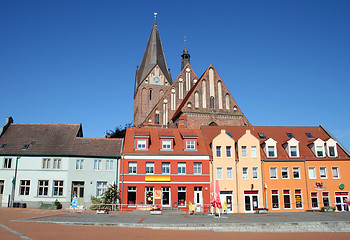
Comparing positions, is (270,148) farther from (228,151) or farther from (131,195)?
(131,195)

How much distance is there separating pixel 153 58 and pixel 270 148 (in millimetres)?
45440

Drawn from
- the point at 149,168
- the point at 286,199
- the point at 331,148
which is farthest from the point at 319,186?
the point at 149,168

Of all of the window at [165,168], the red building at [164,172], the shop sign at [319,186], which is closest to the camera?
the red building at [164,172]

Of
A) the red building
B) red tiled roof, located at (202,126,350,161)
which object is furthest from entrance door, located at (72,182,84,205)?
red tiled roof, located at (202,126,350,161)

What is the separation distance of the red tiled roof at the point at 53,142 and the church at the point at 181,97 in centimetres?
1403

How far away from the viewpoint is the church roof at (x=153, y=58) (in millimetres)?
74000

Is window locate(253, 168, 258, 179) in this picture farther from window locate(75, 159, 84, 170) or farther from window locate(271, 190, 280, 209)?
window locate(75, 159, 84, 170)

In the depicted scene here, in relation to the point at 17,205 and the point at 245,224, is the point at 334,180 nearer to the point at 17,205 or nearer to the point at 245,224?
the point at 245,224

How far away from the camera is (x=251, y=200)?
107 feet

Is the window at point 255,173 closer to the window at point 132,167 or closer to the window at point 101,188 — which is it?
the window at point 132,167

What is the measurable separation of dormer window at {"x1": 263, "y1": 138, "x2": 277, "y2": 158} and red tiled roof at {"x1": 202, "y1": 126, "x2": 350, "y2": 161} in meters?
0.43

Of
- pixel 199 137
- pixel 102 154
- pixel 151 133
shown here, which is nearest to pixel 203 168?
pixel 199 137

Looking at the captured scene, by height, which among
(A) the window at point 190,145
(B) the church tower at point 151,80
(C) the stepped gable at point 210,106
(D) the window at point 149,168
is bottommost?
(D) the window at point 149,168

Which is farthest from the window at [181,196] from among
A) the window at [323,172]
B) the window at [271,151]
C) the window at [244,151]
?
the window at [323,172]
